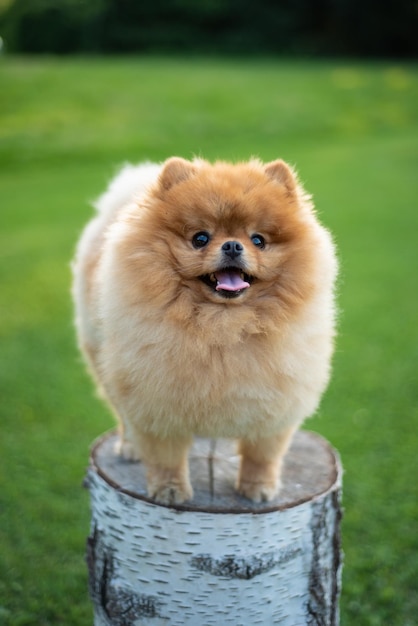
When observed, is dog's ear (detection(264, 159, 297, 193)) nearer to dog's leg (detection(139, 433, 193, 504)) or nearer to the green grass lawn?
dog's leg (detection(139, 433, 193, 504))

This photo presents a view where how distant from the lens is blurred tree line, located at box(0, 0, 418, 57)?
100 ft

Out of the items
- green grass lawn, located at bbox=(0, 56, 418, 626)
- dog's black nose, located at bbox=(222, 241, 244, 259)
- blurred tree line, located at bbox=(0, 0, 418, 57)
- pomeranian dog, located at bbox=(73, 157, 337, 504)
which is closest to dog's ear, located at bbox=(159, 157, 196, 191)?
pomeranian dog, located at bbox=(73, 157, 337, 504)

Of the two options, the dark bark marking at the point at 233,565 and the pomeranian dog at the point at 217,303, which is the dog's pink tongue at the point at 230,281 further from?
the dark bark marking at the point at 233,565

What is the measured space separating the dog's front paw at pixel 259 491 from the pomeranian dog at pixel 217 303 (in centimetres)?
29

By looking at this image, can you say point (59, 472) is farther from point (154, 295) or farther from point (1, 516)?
point (154, 295)

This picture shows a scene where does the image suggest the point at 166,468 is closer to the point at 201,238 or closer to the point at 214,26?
the point at 201,238

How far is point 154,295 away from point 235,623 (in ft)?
4.17

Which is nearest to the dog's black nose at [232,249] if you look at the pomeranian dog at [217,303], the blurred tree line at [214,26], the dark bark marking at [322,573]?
the pomeranian dog at [217,303]

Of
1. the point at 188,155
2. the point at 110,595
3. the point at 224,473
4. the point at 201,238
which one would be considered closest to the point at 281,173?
the point at 201,238

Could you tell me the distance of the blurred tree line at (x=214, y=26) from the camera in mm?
30500

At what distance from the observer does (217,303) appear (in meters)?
2.35

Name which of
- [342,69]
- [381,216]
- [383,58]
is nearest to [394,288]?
[381,216]

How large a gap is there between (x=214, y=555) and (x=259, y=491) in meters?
0.30

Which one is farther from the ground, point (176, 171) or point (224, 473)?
point (176, 171)
